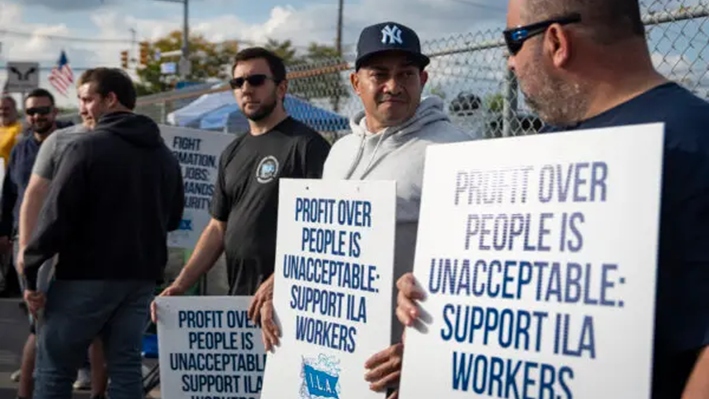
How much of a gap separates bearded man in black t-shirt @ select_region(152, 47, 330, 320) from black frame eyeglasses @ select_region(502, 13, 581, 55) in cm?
220

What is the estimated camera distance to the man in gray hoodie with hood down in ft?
10.4

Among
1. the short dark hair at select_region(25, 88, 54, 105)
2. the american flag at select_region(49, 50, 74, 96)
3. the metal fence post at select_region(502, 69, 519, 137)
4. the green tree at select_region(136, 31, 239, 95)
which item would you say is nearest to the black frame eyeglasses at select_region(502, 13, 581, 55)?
the metal fence post at select_region(502, 69, 519, 137)

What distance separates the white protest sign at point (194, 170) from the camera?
303 inches

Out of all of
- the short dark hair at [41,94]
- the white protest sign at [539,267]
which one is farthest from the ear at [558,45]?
the short dark hair at [41,94]

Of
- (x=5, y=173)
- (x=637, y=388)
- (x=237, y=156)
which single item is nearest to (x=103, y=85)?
(x=237, y=156)

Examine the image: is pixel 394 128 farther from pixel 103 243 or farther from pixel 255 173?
pixel 103 243

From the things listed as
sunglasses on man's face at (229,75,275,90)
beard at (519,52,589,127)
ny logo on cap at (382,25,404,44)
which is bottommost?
beard at (519,52,589,127)

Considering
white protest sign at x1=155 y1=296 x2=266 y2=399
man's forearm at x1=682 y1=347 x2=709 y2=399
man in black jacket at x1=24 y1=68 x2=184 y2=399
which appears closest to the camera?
man's forearm at x1=682 y1=347 x2=709 y2=399

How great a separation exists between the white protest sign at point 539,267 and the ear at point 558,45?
0.52ft

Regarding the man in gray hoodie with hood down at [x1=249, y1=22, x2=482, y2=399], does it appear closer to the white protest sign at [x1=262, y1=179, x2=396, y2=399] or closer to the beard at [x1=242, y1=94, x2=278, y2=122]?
the white protest sign at [x1=262, y1=179, x2=396, y2=399]

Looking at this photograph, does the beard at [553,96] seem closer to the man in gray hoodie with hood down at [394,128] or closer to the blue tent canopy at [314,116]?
the man in gray hoodie with hood down at [394,128]

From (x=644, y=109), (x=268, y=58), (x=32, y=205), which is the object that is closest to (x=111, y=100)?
(x=32, y=205)

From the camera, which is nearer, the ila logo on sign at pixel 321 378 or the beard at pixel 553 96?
the beard at pixel 553 96

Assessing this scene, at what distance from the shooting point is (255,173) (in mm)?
4539
